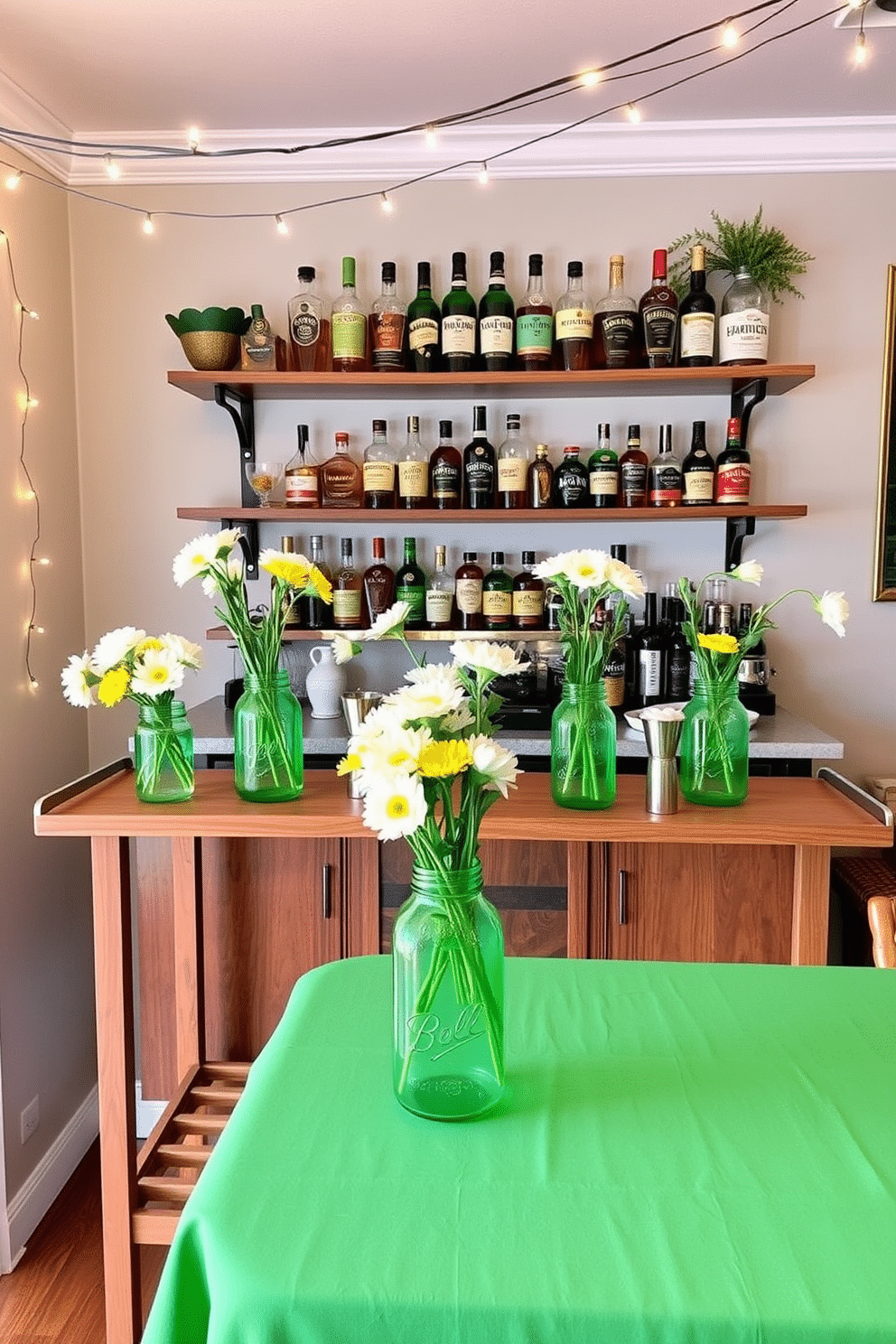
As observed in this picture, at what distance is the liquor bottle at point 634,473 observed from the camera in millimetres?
2758

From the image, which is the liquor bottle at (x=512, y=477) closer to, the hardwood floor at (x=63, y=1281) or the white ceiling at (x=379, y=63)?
the white ceiling at (x=379, y=63)

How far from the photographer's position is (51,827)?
1.64 meters

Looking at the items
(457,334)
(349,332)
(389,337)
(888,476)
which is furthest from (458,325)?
(888,476)

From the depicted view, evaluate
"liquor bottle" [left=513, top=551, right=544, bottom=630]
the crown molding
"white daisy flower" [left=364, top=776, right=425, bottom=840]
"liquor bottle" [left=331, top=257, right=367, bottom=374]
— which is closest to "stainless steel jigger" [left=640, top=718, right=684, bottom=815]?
"white daisy flower" [left=364, top=776, right=425, bottom=840]

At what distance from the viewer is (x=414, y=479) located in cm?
279

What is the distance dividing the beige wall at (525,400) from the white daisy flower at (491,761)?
6.93 feet

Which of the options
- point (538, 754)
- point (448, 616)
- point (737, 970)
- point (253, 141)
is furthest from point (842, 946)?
point (253, 141)

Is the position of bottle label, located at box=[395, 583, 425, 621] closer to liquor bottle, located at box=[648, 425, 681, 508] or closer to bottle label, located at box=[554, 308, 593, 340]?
liquor bottle, located at box=[648, 425, 681, 508]

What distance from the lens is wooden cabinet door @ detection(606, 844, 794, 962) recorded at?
6.92 ft

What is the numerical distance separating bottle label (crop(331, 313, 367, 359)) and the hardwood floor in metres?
2.27

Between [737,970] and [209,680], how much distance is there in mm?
2195

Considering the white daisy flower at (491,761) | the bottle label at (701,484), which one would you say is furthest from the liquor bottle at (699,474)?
the white daisy flower at (491,761)

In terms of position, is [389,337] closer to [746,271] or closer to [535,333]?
[535,333]

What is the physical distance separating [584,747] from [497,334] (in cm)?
150
